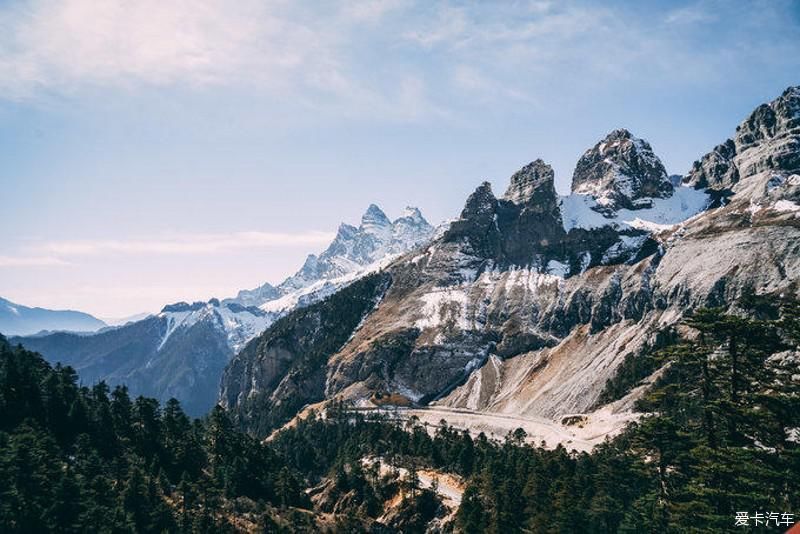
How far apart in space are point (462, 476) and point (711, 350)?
98.4 metres

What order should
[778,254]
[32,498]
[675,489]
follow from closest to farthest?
[675,489]
[32,498]
[778,254]

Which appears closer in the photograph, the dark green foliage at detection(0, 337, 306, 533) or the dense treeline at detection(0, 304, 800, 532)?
the dense treeline at detection(0, 304, 800, 532)

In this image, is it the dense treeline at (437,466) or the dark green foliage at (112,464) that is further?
→ the dark green foliage at (112,464)

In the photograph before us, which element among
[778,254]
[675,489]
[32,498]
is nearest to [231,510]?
[32,498]

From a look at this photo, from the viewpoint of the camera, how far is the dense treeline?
117ft

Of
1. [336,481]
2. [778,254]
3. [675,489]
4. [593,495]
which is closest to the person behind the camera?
[675,489]

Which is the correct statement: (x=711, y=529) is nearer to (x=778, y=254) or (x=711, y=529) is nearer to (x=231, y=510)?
(x=231, y=510)

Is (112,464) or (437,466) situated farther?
(437,466)

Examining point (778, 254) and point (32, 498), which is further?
point (778, 254)

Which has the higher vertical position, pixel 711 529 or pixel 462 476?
pixel 711 529

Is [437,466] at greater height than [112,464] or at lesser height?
lesser

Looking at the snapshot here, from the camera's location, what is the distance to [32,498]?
6850cm

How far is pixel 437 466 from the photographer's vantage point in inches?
5295

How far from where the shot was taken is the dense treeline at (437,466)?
35.6m
